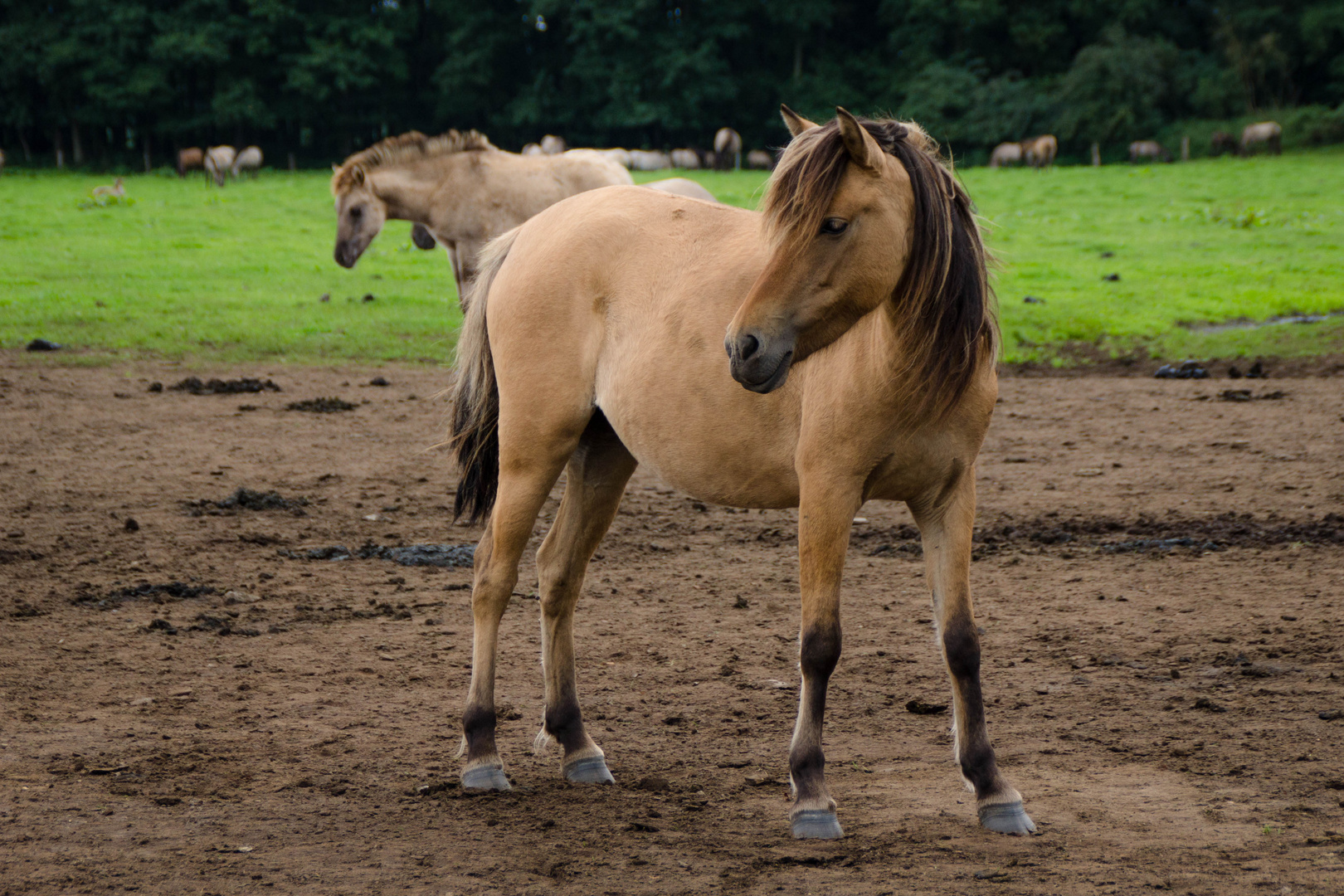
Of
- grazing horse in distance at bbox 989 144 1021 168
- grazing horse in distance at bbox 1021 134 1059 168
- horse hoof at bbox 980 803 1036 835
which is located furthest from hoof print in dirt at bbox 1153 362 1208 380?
grazing horse in distance at bbox 989 144 1021 168

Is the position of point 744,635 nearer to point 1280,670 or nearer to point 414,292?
point 1280,670

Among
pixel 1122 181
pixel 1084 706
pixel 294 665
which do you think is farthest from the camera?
pixel 1122 181

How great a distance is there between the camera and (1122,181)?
30438 millimetres

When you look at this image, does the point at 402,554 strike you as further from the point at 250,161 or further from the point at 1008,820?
the point at 250,161

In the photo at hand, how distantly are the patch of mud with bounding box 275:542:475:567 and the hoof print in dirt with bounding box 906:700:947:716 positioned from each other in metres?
2.89

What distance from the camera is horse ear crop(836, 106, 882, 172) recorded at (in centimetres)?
301

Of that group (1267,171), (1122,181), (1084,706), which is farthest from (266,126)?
(1084,706)

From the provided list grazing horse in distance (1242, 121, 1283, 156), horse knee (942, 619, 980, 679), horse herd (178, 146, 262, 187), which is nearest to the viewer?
horse knee (942, 619, 980, 679)

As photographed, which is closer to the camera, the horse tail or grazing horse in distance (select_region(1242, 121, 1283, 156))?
the horse tail

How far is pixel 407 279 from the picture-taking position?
17.1 m

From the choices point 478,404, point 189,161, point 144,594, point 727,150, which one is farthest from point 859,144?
point 727,150

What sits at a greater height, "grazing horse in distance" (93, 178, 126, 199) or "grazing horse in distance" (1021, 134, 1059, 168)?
"grazing horse in distance" (1021, 134, 1059, 168)

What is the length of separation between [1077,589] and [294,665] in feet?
12.7

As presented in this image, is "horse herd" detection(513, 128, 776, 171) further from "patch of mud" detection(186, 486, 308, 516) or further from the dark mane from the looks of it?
the dark mane
